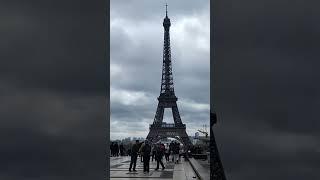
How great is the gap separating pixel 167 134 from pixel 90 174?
7353cm

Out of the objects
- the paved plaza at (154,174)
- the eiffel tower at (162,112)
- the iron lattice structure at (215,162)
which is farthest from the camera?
the eiffel tower at (162,112)

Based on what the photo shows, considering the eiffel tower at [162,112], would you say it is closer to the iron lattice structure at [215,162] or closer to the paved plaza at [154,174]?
the paved plaza at [154,174]

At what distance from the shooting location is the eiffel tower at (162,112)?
88.1 metres

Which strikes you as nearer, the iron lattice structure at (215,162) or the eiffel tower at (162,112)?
the iron lattice structure at (215,162)

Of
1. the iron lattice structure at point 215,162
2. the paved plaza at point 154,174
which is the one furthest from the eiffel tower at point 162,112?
the iron lattice structure at point 215,162

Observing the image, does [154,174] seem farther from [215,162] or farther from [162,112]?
[162,112]

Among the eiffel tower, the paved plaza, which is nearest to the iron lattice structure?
the paved plaza

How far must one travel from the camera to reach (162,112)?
91.6 meters

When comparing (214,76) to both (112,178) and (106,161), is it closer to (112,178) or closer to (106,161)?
(106,161)

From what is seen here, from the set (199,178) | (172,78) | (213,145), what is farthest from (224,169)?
(172,78)

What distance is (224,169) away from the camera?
15.0 m

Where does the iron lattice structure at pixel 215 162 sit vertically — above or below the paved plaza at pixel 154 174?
above

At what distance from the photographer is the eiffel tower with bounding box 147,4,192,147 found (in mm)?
88062

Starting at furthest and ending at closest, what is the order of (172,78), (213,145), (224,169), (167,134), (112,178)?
1. (172,78)
2. (167,134)
3. (112,178)
4. (213,145)
5. (224,169)
